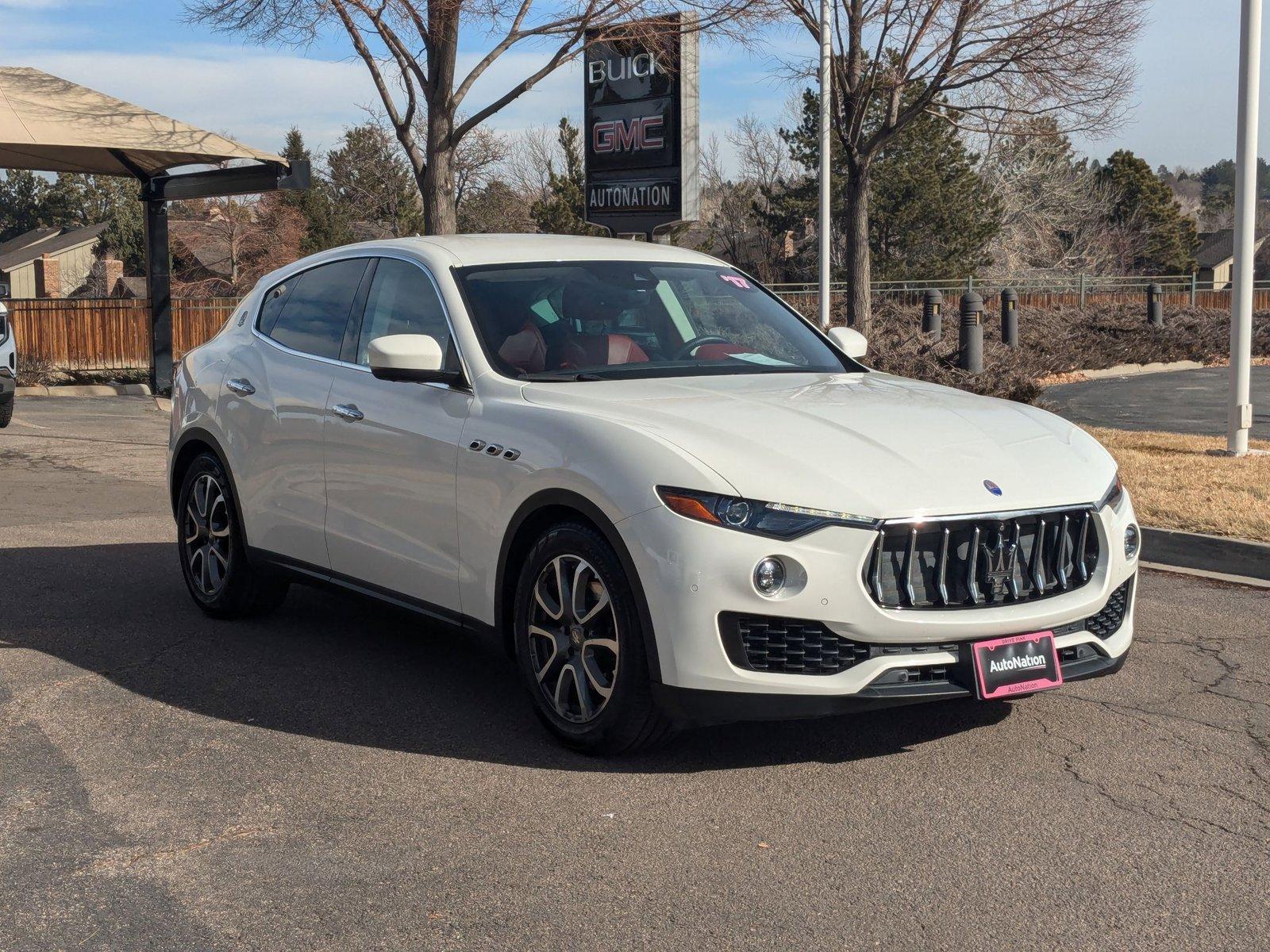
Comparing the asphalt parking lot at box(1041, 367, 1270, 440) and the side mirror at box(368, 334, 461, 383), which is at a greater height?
the side mirror at box(368, 334, 461, 383)

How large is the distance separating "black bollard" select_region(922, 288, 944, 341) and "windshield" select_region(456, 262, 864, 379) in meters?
17.1

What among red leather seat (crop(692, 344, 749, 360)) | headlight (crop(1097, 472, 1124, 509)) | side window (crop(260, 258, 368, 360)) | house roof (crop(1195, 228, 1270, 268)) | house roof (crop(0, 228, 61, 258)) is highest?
house roof (crop(0, 228, 61, 258))

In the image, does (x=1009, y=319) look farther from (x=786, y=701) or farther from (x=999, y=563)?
(x=786, y=701)

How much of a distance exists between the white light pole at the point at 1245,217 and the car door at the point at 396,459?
8.13m

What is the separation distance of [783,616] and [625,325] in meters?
1.86

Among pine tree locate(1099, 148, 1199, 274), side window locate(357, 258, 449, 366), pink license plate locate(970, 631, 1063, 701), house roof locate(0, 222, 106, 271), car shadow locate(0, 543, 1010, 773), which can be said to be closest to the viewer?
pink license plate locate(970, 631, 1063, 701)

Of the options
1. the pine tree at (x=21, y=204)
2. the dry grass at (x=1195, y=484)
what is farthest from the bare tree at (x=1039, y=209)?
the pine tree at (x=21, y=204)

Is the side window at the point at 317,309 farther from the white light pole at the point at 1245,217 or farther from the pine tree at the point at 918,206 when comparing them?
the pine tree at the point at 918,206

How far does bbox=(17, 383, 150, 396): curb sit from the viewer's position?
931 inches

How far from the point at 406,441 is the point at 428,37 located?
15.0 metres

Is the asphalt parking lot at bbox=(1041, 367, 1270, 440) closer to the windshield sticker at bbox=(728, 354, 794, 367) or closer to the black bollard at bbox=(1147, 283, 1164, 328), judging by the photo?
the black bollard at bbox=(1147, 283, 1164, 328)

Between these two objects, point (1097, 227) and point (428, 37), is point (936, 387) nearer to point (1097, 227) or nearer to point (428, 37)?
point (428, 37)

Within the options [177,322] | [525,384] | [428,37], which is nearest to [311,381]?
[525,384]

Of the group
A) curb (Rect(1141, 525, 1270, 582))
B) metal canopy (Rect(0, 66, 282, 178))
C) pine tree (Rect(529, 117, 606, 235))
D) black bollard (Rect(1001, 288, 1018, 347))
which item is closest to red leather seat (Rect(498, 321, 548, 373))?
curb (Rect(1141, 525, 1270, 582))
